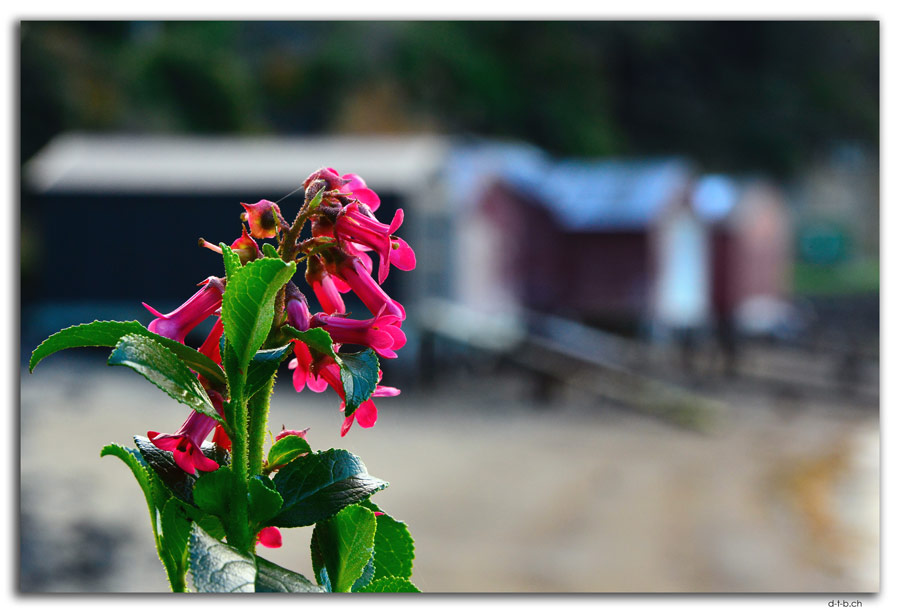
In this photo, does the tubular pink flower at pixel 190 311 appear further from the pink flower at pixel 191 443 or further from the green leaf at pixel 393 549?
the green leaf at pixel 393 549

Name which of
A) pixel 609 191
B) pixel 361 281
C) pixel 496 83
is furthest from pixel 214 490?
pixel 496 83

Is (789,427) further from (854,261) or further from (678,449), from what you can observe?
(854,261)

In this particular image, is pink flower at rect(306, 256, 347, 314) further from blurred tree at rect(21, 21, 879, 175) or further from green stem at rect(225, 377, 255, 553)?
blurred tree at rect(21, 21, 879, 175)

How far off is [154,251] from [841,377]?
265 inches

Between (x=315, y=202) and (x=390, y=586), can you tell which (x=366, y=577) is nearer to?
(x=390, y=586)

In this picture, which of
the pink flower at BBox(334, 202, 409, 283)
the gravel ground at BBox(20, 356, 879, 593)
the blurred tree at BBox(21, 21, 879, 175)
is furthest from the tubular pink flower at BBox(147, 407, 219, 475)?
the blurred tree at BBox(21, 21, 879, 175)

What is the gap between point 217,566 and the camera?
0.45 m

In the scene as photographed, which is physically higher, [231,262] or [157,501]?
[231,262]

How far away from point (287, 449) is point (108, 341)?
0.11 metres

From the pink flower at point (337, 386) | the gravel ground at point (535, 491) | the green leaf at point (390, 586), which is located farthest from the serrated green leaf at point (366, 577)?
the gravel ground at point (535, 491)

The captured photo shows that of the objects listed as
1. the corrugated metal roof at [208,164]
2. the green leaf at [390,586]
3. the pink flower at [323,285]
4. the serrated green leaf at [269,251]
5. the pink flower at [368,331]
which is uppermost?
the corrugated metal roof at [208,164]

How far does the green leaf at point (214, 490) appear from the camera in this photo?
0.47 metres

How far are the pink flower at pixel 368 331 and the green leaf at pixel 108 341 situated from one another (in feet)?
0.18

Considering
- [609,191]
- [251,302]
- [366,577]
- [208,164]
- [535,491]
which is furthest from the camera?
[609,191]
